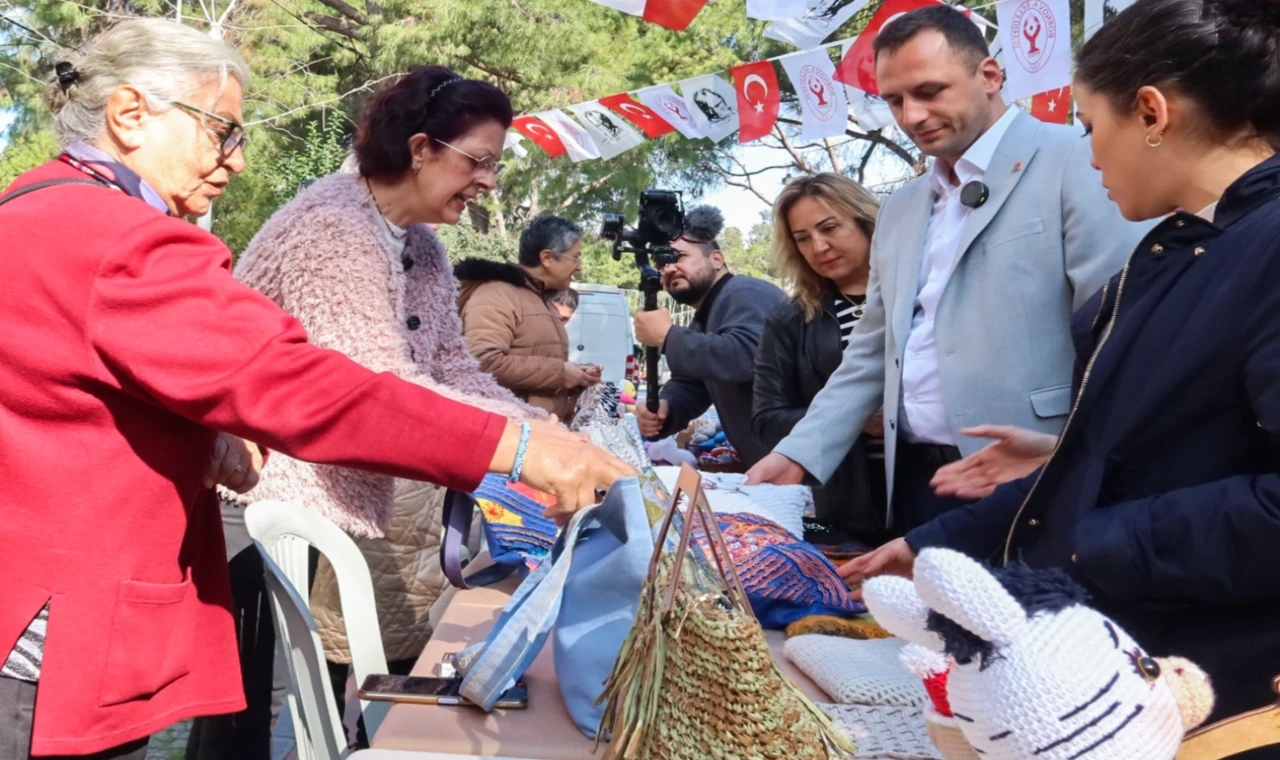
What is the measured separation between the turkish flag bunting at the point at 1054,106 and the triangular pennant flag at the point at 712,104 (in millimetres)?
2150

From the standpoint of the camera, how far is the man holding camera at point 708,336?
12.1ft

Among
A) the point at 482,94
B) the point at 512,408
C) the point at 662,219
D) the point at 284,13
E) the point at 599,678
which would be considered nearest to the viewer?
the point at 599,678

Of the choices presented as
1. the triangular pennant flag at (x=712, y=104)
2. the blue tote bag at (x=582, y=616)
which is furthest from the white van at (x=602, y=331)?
the blue tote bag at (x=582, y=616)

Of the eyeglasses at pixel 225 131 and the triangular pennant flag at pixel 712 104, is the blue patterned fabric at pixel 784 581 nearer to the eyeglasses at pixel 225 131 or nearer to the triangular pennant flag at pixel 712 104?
the eyeglasses at pixel 225 131

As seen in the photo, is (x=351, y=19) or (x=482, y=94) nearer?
(x=482, y=94)

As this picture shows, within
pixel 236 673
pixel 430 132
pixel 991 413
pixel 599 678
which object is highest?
pixel 430 132

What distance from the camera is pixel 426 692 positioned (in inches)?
58.8

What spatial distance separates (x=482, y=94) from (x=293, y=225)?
2.01ft

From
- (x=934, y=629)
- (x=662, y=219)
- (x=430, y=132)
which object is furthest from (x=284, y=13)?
(x=934, y=629)

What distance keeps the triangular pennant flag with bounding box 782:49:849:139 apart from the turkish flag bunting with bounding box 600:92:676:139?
1.33m

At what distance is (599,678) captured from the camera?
1.39 meters

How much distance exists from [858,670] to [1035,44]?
4554 millimetres

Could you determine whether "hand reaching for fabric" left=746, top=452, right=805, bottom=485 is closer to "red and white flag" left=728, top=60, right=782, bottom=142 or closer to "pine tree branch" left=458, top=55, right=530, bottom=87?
"red and white flag" left=728, top=60, right=782, bottom=142

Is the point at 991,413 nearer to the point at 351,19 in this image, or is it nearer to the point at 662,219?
the point at 662,219
